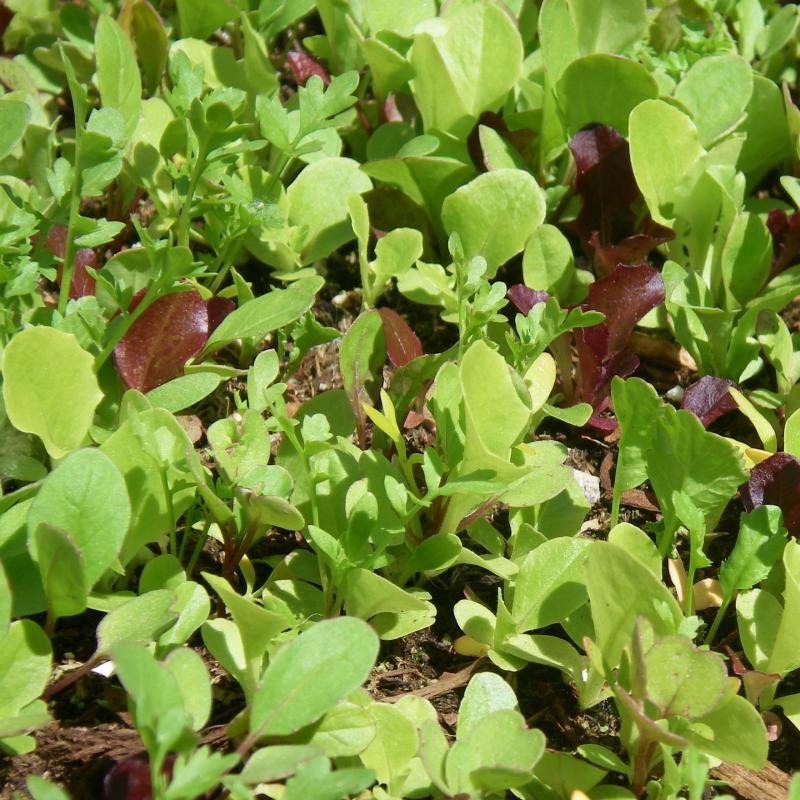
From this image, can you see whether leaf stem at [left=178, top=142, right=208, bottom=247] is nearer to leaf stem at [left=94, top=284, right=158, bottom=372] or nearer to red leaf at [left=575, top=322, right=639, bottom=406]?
leaf stem at [left=94, top=284, right=158, bottom=372]

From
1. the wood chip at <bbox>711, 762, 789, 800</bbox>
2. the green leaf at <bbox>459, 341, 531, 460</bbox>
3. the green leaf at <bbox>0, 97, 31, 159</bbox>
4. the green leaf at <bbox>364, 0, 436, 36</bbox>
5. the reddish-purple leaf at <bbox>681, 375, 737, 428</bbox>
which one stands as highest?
the green leaf at <bbox>0, 97, 31, 159</bbox>

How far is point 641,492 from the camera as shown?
1.57 metres

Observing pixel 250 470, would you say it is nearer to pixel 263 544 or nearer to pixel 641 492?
pixel 263 544

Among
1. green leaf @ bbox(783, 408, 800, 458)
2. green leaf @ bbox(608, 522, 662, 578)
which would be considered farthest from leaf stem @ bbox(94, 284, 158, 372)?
green leaf @ bbox(783, 408, 800, 458)

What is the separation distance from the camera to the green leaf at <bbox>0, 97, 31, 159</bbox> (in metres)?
1.46

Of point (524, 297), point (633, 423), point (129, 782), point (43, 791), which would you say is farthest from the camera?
point (524, 297)

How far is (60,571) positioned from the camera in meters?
1.11

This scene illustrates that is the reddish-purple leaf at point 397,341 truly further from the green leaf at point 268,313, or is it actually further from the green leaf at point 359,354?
the green leaf at point 268,313

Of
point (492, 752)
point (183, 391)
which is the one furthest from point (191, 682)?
point (183, 391)

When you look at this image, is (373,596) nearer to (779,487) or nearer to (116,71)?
(779,487)

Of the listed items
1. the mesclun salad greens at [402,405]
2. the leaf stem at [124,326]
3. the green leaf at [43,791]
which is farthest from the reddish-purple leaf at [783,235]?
the green leaf at [43,791]

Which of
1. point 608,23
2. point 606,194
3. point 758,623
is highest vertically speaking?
point 608,23

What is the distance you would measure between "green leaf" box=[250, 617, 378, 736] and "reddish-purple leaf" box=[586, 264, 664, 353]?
74cm

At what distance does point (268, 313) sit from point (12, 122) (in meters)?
0.48
